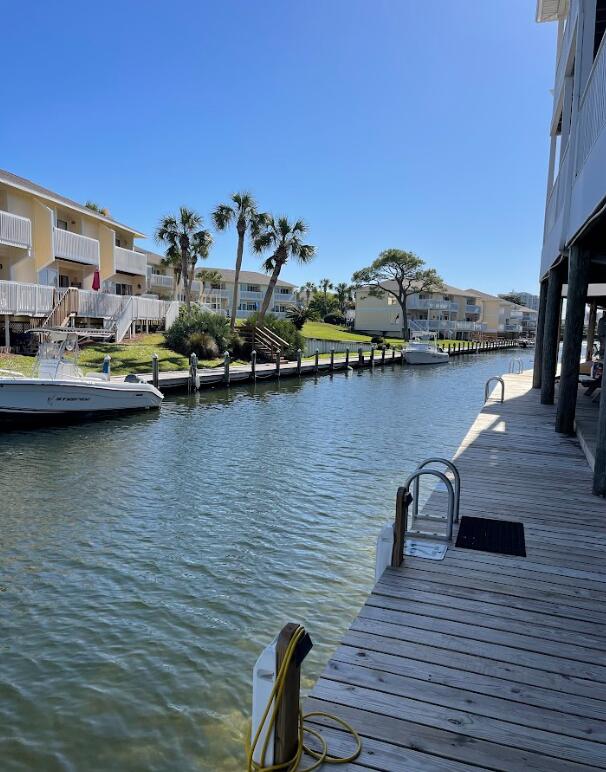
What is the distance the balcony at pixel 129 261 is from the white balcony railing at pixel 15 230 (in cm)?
953

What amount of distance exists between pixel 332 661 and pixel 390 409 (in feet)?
64.9

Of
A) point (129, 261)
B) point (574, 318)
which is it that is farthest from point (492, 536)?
point (129, 261)

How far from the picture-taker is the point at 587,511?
718 cm

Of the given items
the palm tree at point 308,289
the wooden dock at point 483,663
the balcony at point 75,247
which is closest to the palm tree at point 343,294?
the palm tree at point 308,289

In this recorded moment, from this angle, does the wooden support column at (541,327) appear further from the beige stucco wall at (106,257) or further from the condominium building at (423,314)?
→ the condominium building at (423,314)

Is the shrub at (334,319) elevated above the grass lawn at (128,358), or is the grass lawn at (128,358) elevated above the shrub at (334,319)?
the shrub at (334,319)

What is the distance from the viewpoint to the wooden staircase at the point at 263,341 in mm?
37281

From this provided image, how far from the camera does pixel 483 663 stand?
12.6 ft

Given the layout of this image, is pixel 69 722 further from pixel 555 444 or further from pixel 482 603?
pixel 555 444

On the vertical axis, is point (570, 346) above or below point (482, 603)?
above

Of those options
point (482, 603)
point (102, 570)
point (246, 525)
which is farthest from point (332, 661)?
point (246, 525)

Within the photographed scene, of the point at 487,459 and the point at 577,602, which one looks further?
the point at 487,459

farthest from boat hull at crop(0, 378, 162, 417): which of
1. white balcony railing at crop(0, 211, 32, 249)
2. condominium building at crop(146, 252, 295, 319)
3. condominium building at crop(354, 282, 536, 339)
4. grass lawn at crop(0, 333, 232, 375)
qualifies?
condominium building at crop(354, 282, 536, 339)

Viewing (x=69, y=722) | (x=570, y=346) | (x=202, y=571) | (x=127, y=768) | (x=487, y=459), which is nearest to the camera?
(x=127, y=768)
